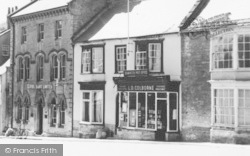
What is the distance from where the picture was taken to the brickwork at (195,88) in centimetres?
2488

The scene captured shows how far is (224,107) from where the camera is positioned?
78.2 feet

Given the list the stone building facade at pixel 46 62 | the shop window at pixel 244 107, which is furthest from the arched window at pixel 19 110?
the shop window at pixel 244 107

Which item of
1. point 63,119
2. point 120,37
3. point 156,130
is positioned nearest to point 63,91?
point 63,119

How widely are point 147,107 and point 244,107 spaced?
21.2ft

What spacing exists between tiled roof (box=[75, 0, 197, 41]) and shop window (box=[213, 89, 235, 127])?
16.5 feet

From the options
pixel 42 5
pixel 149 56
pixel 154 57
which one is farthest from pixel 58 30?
pixel 154 57

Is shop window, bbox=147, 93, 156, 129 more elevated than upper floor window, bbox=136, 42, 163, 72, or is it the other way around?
upper floor window, bbox=136, 42, 163, 72

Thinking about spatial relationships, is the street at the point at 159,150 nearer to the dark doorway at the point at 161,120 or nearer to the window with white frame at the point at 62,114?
the dark doorway at the point at 161,120

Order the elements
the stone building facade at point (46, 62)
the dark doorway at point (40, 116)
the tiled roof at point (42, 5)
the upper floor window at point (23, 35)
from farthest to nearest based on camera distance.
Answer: the upper floor window at point (23, 35) < the dark doorway at point (40, 116) < the tiled roof at point (42, 5) < the stone building facade at point (46, 62)

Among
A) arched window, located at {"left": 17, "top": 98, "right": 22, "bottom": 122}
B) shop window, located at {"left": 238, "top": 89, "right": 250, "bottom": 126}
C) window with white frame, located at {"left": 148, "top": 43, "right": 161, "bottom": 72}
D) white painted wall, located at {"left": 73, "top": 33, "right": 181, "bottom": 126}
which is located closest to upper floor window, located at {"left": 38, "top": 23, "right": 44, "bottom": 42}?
white painted wall, located at {"left": 73, "top": 33, "right": 181, "bottom": 126}

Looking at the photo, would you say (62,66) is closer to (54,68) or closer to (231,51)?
(54,68)

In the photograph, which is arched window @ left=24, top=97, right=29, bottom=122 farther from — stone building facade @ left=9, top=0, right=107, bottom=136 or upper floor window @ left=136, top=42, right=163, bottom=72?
upper floor window @ left=136, top=42, right=163, bottom=72

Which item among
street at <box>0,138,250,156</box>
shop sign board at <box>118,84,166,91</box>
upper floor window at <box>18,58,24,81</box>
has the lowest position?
street at <box>0,138,250,156</box>

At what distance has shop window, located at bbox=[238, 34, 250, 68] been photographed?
23.1m
